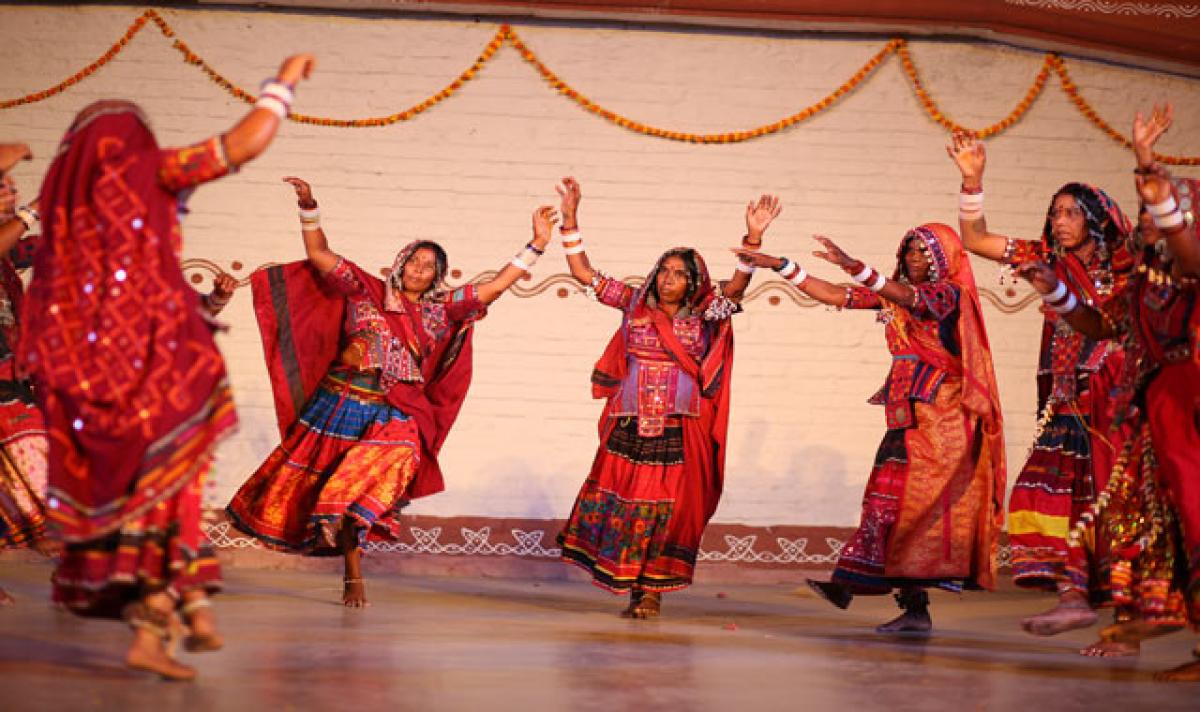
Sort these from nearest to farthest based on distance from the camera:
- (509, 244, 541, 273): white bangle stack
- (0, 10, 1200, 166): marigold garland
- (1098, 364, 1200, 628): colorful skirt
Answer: (1098, 364, 1200, 628): colorful skirt, (509, 244, 541, 273): white bangle stack, (0, 10, 1200, 166): marigold garland

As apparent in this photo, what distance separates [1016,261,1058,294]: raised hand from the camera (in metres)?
4.54

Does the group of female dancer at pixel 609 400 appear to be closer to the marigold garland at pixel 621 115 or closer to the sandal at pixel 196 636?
the sandal at pixel 196 636

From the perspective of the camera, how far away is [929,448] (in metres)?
5.59

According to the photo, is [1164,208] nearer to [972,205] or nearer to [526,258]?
[972,205]

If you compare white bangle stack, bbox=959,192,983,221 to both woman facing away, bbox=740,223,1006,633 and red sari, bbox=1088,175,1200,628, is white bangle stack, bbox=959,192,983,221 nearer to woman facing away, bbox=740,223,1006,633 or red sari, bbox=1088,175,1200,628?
woman facing away, bbox=740,223,1006,633

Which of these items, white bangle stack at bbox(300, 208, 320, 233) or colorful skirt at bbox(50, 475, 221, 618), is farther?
white bangle stack at bbox(300, 208, 320, 233)

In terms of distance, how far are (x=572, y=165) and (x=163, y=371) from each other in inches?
166

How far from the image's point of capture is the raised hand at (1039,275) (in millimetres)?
4539

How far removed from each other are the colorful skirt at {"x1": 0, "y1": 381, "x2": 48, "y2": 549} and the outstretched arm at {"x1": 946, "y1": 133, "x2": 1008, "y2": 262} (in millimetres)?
3338

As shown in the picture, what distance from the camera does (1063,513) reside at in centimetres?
499

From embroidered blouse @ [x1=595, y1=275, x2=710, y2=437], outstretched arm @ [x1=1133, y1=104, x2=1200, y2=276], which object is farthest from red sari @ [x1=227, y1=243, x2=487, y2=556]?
outstretched arm @ [x1=1133, y1=104, x2=1200, y2=276]

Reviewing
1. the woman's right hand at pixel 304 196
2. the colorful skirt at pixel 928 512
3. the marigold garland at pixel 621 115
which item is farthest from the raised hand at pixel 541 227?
the marigold garland at pixel 621 115

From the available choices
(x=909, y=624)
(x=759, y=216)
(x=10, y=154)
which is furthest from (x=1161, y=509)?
(x=10, y=154)

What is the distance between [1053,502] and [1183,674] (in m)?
0.83
